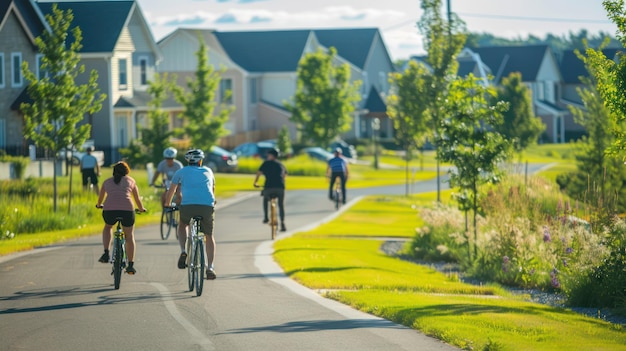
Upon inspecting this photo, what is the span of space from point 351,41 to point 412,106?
45.8m

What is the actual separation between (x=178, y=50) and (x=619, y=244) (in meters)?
65.2

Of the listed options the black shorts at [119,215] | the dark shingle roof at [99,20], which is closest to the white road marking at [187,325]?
the black shorts at [119,215]

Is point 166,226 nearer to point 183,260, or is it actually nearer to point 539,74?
point 183,260

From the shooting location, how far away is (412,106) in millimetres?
47844

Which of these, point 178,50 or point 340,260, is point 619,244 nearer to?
point 340,260

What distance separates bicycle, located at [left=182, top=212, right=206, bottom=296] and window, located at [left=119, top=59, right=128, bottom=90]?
44435mm

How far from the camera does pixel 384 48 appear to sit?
316 ft

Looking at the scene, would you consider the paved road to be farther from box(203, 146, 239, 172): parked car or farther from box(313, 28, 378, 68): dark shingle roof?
box(313, 28, 378, 68): dark shingle roof

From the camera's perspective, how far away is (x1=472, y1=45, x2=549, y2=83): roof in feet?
342

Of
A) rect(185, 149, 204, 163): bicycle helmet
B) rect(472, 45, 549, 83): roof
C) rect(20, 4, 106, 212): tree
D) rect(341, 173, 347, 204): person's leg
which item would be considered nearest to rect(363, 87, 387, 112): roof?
rect(472, 45, 549, 83): roof

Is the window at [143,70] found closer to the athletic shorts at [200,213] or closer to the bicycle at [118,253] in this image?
the bicycle at [118,253]

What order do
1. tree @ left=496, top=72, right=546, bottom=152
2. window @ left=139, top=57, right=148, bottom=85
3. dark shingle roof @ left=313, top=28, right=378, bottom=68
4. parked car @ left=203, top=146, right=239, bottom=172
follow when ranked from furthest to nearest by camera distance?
dark shingle roof @ left=313, top=28, right=378, bottom=68, tree @ left=496, top=72, right=546, bottom=152, window @ left=139, top=57, right=148, bottom=85, parked car @ left=203, top=146, right=239, bottom=172

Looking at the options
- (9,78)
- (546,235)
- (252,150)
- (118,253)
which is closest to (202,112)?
(9,78)

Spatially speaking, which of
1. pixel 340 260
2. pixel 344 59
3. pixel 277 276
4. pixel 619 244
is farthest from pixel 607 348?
pixel 344 59
